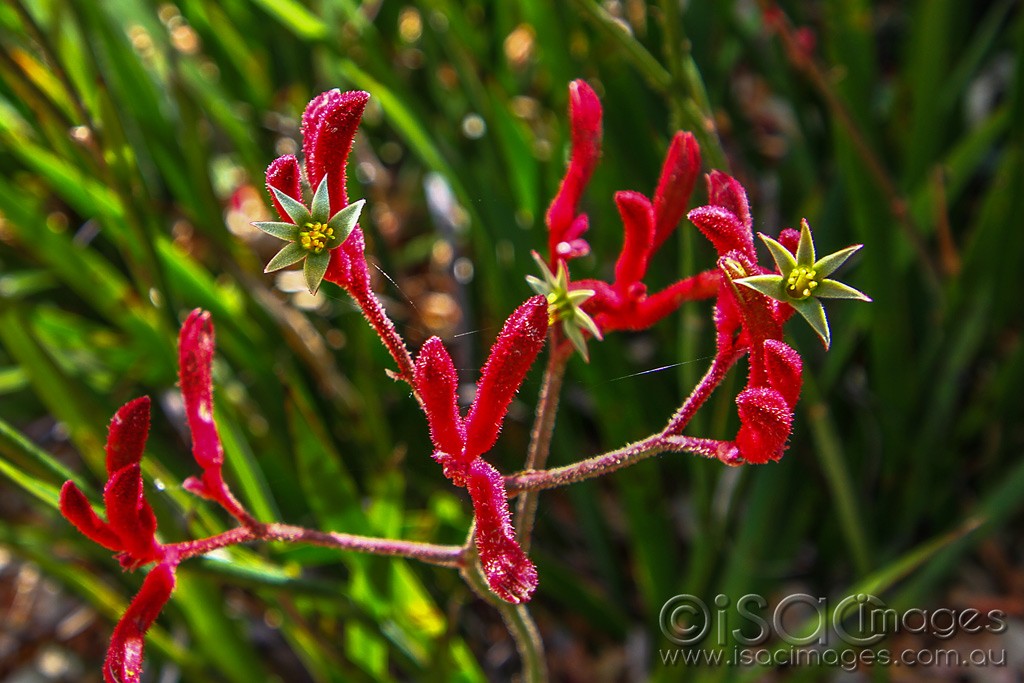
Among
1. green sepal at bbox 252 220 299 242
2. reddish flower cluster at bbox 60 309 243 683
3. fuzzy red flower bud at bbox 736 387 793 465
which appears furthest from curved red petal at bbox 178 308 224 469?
fuzzy red flower bud at bbox 736 387 793 465

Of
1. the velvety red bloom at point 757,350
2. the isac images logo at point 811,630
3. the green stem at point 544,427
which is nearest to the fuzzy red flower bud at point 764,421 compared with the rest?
the velvety red bloom at point 757,350

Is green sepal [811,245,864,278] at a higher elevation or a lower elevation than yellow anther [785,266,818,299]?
higher

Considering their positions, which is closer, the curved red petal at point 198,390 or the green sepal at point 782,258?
the green sepal at point 782,258

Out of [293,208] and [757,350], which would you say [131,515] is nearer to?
[293,208]

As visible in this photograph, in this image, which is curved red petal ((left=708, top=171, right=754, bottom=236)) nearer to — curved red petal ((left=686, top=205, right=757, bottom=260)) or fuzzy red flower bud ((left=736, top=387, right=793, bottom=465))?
curved red petal ((left=686, top=205, right=757, bottom=260))

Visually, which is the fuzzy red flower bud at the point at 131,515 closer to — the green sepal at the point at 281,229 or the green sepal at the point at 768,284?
the green sepal at the point at 281,229

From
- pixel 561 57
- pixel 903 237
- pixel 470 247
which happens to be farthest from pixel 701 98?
pixel 470 247

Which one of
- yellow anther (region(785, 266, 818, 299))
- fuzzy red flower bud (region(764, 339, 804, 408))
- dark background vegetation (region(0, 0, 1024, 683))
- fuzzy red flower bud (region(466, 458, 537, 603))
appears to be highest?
yellow anther (region(785, 266, 818, 299))

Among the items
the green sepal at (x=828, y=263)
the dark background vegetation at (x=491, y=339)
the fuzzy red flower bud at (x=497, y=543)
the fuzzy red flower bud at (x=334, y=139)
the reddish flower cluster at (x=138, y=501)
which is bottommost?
the dark background vegetation at (x=491, y=339)
